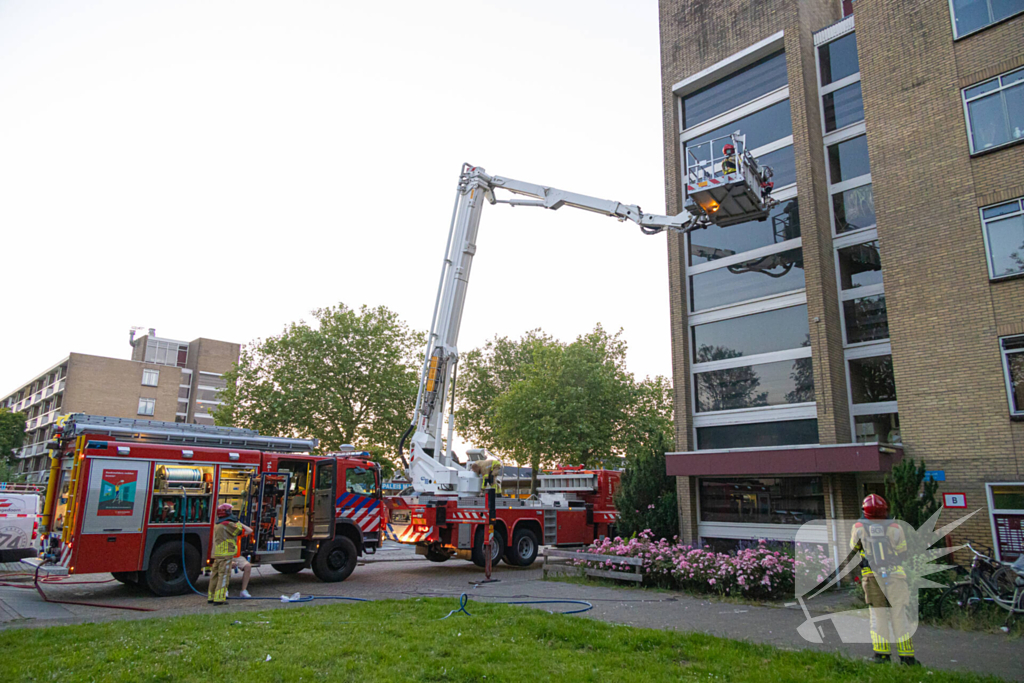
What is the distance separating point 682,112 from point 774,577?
1367cm

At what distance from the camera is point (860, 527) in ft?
23.4

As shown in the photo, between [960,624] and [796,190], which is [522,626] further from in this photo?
[796,190]

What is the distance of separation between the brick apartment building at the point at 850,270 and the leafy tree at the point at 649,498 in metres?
0.50

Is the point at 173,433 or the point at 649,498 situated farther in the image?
the point at 649,498

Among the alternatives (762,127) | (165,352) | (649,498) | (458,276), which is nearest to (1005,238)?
(762,127)

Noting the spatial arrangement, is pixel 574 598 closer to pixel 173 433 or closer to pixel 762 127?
pixel 173 433

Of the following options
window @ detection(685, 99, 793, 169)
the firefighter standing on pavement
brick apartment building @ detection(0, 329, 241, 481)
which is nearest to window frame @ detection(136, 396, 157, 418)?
brick apartment building @ detection(0, 329, 241, 481)

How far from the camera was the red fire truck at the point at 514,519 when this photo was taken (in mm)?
15430

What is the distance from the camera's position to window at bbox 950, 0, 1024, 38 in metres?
13.2

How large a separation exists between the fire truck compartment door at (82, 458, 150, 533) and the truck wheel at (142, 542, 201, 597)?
24.3 inches

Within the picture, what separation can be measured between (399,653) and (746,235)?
14.0 m

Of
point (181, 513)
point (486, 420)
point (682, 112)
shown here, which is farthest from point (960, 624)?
point (486, 420)

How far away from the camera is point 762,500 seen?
1530 cm

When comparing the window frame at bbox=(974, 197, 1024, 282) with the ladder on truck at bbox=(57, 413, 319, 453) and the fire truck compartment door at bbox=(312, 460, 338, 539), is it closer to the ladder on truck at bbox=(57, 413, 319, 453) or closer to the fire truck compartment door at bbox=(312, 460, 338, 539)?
the fire truck compartment door at bbox=(312, 460, 338, 539)
